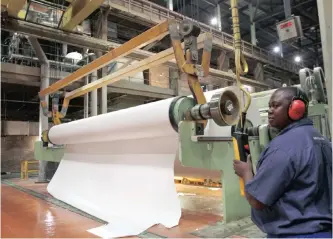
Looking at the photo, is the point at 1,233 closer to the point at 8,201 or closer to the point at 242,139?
the point at 8,201

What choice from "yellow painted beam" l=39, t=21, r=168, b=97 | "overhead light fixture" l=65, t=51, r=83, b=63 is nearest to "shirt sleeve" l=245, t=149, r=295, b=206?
"yellow painted beam" l=39, t=21, r=168, b=97

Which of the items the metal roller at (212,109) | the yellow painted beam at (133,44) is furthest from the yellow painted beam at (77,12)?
the metal roller at (212,109)

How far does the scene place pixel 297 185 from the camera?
1.14 m

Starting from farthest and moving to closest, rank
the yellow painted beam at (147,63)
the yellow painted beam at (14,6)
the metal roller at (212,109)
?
1. the yellow painted beam at (14,6)
2. the yellow painted beam at (147,63)
3. the metal roller at (212,109)

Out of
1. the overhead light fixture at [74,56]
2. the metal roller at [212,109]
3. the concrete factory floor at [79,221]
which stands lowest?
the concrete factory floor at [79,221]

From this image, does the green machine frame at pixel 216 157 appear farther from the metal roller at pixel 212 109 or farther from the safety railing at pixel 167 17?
the safety railing at pixel 167 17

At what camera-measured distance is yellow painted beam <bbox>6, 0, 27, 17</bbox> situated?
15.9 ft

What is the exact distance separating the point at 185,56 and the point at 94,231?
5.99ft

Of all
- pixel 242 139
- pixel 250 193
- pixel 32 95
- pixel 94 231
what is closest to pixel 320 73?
pixel 242 139

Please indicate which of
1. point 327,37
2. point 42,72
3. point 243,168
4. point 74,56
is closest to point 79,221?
point 243,168

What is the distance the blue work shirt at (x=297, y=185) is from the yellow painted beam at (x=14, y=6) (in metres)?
5.13

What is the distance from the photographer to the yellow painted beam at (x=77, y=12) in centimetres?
510

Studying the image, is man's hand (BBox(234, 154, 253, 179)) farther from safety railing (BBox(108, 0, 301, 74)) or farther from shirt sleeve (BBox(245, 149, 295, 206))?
safety railing (BBox(108, 0, 301, 74))

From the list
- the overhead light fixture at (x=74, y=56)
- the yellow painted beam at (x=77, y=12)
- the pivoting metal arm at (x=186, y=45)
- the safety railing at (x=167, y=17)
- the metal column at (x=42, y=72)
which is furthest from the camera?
the safety railing at (x=167, y=17)
